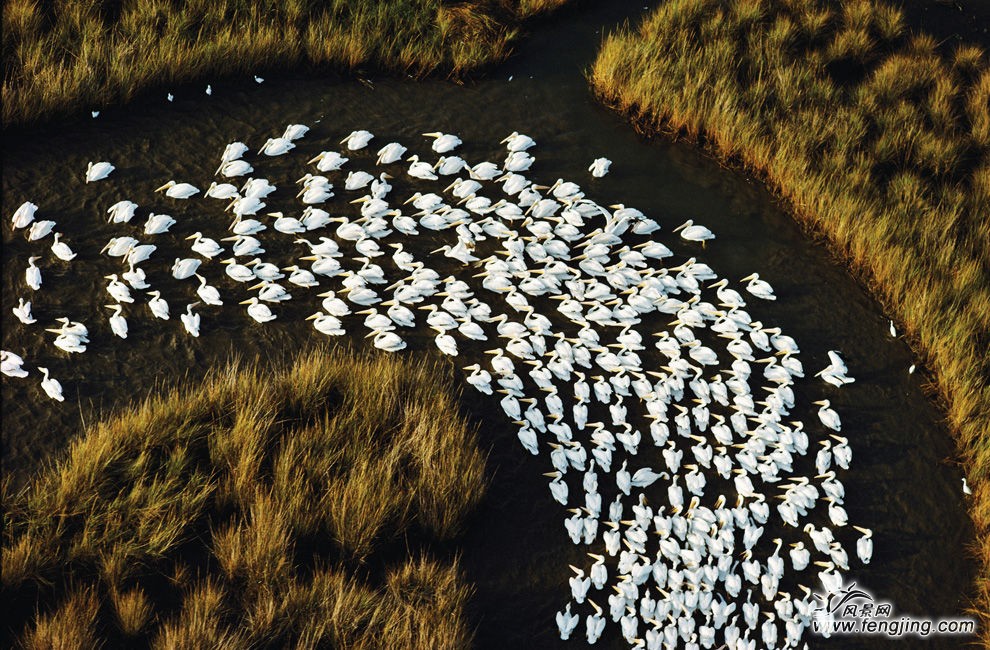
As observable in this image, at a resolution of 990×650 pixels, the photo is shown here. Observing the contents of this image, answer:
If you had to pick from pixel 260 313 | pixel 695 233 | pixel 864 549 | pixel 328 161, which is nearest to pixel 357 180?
pixel 328 161

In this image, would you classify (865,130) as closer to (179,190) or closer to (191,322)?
(179,190)

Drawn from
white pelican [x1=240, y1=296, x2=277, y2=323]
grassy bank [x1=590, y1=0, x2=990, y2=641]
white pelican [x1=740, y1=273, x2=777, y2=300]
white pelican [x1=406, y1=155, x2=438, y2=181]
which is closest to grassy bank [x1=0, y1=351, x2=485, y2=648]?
white pelican [x1=240, y1=296, x2=277, y2=323]

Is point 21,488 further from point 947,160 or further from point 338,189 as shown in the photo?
point 947,160

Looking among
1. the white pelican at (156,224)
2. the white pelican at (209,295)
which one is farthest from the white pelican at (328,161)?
the white pelican at (209,295)

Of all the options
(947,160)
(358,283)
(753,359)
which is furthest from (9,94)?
(947,160)

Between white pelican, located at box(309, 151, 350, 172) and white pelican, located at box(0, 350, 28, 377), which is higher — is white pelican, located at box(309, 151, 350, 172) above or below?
above

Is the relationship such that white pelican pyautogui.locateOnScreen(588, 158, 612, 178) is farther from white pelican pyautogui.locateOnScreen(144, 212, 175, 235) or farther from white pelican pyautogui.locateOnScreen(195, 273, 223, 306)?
white pelican pyautogui.locateOnScreen(144, 212, 175, 235)
